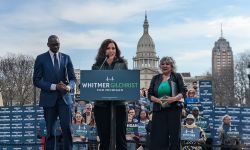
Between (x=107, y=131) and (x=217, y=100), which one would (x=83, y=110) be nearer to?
(x=107, y=131)

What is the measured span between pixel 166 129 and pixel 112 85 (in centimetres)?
132

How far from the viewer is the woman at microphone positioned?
6.51 metres

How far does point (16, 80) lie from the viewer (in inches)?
2242

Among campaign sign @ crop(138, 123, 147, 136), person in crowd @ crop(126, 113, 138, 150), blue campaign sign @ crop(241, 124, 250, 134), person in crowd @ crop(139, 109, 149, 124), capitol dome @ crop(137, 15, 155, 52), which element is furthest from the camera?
capitol dome @ crop(137, 15, 155, 52)

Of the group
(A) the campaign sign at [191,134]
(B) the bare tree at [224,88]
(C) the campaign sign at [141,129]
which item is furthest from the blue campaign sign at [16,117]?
(B) the bare tree at [224,88]

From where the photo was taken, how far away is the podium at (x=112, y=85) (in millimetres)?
5980

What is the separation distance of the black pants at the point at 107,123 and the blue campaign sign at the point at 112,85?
0.50 meters

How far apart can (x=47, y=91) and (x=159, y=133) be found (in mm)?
1787

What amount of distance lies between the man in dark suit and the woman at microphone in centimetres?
43

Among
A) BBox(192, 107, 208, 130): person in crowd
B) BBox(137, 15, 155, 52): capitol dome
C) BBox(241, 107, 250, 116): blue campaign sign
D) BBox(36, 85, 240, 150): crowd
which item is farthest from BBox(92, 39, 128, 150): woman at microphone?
BBox(137, 15, 155, 52): capitol dome

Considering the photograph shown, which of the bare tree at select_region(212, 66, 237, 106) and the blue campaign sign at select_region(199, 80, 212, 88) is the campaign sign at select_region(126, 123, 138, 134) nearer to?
the blue campaign sign at select_region(199, 80, 212, 88)

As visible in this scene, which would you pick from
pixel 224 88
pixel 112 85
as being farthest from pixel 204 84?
pixel 224 88

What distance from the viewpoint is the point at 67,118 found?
21.3 ft

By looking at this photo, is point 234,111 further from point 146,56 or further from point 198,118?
point 146,56
